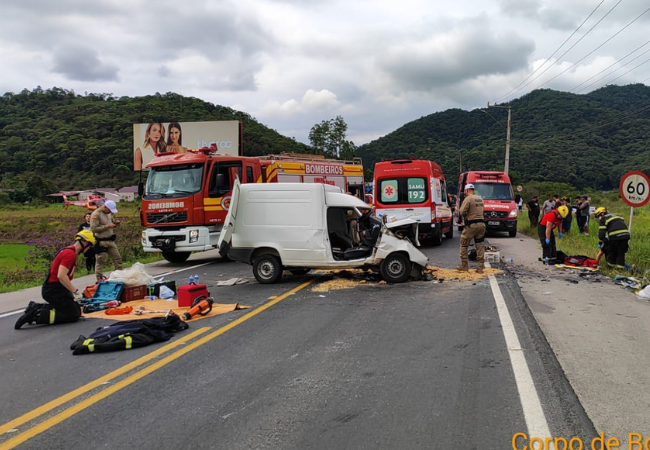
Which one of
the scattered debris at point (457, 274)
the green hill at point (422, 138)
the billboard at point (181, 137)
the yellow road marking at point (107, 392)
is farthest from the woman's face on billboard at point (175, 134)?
the yellow road marking at point (107, 392)

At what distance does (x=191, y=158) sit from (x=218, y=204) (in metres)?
1.45

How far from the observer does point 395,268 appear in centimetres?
945

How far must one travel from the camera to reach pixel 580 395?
13.0 feet

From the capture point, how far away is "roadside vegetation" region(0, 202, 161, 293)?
13.1 m

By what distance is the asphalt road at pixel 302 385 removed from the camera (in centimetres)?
337

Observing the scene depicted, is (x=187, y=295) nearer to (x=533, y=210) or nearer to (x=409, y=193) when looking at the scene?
(x=409, y=193)

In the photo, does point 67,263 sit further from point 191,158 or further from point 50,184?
point 50,184

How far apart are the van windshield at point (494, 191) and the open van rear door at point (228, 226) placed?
13.7m

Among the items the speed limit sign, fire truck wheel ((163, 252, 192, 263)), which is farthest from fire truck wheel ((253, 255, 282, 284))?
the speed limit sign

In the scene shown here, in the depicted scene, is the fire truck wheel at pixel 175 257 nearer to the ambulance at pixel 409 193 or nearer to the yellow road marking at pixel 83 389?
the ambulance at pixel 409 193

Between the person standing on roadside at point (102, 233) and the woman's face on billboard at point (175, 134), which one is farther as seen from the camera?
the woman's face on billboard at point (175, 134)

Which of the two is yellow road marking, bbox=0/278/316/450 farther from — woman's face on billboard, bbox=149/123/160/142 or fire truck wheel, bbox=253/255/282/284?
woman's face on billboard, bbox=149/123/160/142

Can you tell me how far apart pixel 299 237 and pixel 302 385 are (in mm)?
5212

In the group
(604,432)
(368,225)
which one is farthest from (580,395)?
(368,225)
